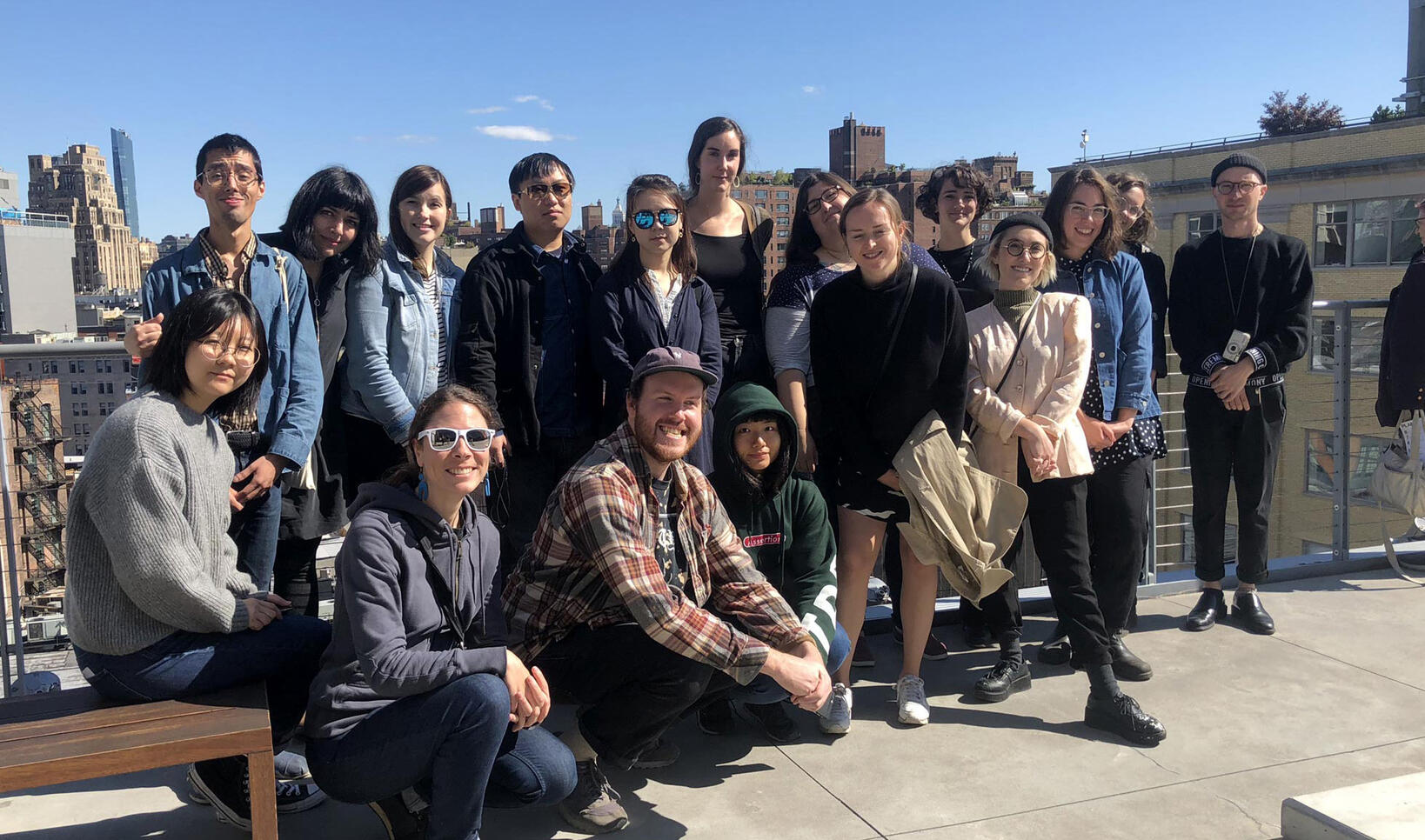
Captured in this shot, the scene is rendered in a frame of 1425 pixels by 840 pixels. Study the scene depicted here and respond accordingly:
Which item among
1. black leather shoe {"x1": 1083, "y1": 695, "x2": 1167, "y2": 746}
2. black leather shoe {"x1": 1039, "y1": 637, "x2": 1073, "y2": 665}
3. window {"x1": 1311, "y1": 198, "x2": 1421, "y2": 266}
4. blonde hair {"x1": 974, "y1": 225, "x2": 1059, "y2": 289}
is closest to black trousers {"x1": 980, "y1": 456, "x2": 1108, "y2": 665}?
black leather shoe {"x1": 1083, "y1": 695, "x2": 1167, "y2": 746}

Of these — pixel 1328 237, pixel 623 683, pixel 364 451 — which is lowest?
pixel 623 683

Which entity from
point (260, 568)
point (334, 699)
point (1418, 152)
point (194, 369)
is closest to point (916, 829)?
point (334, 699)

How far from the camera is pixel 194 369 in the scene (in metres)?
2.70

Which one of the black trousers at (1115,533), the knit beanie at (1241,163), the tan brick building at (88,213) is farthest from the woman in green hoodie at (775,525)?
the tan brick building at (88,213)

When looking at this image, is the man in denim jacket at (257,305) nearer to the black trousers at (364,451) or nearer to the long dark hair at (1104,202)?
the black trousers at (364,451)

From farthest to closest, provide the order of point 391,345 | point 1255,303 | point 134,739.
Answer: point 1255,303
point 391,345
point 134,739

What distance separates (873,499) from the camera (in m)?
3.76

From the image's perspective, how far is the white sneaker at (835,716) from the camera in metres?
3.63

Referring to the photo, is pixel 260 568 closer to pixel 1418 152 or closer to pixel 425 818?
pixel 425 818

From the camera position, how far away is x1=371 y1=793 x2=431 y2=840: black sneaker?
2.74 m

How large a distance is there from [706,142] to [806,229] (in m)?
0.55

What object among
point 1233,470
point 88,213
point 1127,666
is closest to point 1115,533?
point 1127,666

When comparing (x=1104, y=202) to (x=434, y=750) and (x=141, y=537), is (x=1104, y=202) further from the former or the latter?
(x=141, y=537)

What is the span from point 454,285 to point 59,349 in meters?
1.44
